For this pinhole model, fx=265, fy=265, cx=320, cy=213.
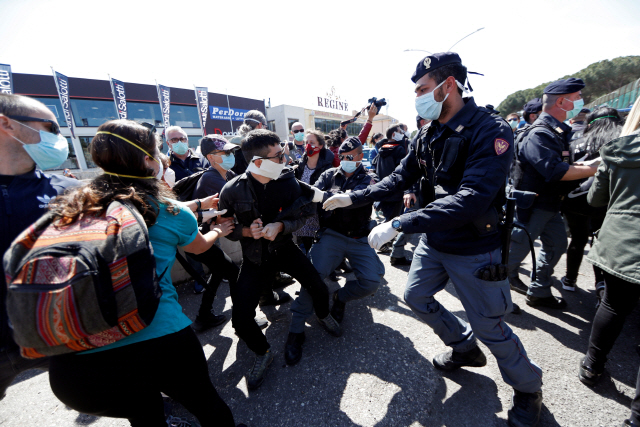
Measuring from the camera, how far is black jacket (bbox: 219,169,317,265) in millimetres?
2250

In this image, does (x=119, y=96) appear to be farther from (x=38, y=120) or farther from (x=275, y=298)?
(x=38, y=120)

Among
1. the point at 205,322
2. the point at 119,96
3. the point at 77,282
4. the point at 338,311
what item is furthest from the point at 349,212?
the point at 119,96

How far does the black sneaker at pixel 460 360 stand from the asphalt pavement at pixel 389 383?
0.08m

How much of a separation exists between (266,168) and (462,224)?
154 cm

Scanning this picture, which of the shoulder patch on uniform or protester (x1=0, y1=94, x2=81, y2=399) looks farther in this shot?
the shoulder patch on uniform

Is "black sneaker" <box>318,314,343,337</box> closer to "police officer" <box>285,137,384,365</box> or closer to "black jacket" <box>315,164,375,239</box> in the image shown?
"police officer" <box>285,137,384,365</box>

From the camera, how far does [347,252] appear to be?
9.36 feet

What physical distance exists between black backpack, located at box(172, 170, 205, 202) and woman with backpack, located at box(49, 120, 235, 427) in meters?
1.53

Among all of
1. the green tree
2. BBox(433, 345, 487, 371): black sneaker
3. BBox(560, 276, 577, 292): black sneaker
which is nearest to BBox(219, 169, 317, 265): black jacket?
BBox(433, 345, 487, 371): black sneaker

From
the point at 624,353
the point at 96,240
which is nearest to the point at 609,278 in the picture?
the point at 624,353

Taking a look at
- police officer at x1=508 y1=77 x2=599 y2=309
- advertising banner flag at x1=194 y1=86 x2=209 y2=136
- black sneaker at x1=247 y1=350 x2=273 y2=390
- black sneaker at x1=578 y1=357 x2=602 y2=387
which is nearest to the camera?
black sneaker at x1=578 y1=357 x2=602 y2=387

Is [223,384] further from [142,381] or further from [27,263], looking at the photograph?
[27,263]

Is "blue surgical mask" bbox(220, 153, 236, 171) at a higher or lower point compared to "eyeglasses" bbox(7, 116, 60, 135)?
lower

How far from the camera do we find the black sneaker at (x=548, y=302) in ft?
9.59
